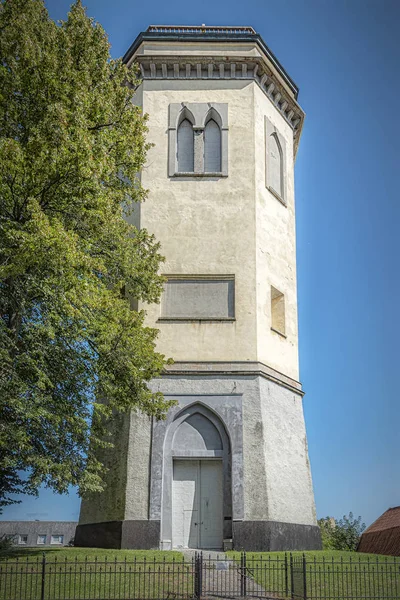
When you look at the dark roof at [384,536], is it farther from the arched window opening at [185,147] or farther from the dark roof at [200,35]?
the dark roof at [200,35]

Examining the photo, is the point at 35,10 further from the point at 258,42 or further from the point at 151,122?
the point at 258,42

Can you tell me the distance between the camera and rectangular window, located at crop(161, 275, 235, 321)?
71.4 ft

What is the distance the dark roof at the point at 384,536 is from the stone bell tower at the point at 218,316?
421 centimetres

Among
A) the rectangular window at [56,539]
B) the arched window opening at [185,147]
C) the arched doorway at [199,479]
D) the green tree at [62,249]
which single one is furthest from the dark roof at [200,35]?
the rectangular window at [56,539]

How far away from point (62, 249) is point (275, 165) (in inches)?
Result: 492

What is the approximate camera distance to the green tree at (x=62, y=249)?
15086 millimetres

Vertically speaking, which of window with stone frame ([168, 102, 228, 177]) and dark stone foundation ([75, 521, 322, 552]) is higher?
window with stone frame ([168, 102, 228, 177])

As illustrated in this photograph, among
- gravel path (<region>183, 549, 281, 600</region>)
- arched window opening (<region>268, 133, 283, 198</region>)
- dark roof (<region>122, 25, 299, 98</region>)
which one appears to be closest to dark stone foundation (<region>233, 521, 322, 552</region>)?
gravel path (<region>183, 549, 281, 600</region>)

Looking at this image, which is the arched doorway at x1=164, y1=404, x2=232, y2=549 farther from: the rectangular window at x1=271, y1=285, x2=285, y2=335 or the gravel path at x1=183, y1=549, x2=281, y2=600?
the rectangular window at x1=271, y1=285, x2=285, y2=335

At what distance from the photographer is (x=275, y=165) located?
82.3ft

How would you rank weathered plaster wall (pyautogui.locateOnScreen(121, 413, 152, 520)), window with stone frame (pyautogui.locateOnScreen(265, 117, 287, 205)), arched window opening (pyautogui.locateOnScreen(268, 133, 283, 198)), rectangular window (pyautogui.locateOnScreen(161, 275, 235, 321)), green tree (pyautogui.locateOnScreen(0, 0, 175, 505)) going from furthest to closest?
arched window opening (pyautogui.locateOnScreen(268, 133, 283, 198)) → window with stone frame (pyautogui.locateOnScreen(265, 117, 287, 205)) → rectangular window (pyautogui.locateOnScreen(161, 275, 235, 321)) → weathered plaster wall (pyautogui.locateOnScreen(121, 413, 152, 520)) → green tree (pyautogui.locateOnScreen(0, 0, 175, 505))

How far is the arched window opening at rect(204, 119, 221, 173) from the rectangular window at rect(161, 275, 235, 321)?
12.9ft

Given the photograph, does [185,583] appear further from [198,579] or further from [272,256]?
[272,256]

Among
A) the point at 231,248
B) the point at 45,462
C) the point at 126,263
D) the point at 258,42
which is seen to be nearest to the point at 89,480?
the point at 45,462
